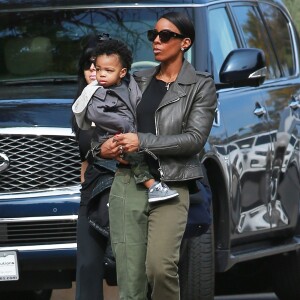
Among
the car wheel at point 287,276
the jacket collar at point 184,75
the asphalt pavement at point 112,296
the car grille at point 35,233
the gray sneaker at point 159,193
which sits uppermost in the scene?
the jacket collar at point 184,75

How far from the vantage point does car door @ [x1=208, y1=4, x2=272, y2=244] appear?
959cm

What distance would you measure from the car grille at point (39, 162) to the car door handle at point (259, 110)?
5.60 ft

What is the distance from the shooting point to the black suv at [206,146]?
8.79 meters

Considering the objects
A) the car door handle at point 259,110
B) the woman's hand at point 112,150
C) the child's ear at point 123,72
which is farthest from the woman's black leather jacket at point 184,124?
the car door handle at point 259,110

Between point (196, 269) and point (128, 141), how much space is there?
1962 mm

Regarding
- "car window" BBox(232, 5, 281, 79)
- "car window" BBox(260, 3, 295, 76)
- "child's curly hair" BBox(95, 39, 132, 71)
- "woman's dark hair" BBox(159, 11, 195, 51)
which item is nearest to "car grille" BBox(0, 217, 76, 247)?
"child's curly hair" BBox(95, 39, 132, 71)

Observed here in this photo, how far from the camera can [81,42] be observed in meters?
9.67

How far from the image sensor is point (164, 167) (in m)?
7.24

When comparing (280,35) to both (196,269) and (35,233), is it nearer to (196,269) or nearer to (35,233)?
(196,269)

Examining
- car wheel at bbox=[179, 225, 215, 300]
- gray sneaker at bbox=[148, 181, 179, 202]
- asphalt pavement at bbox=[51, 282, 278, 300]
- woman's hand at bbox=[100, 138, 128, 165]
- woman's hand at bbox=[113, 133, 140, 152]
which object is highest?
woman's hand at bbox=[113, 133, 140, 152]

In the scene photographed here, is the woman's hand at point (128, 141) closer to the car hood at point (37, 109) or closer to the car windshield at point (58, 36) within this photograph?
the car hood at point (37, 109)

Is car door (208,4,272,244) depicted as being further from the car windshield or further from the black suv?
the car windshield

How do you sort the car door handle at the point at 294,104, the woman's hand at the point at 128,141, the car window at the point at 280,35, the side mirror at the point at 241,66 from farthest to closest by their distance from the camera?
the car window at the point at 280,35, the car door handle at the point at 294,104, the side mirror at the point at 241,66, the woman's hand at the point at 128,141

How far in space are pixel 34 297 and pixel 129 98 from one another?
389 centimetres
